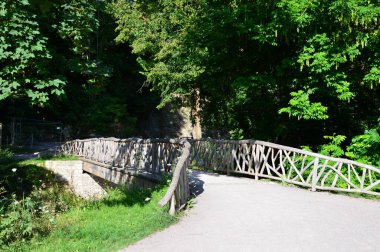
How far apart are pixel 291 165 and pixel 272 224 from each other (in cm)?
472

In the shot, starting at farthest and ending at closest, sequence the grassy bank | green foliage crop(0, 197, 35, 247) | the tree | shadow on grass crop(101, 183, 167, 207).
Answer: the tree, shadow on grass crop(101, 183, 167, 207), green foliage crop(0, 197, 35, 247), the grassy bank

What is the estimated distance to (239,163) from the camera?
1380cm

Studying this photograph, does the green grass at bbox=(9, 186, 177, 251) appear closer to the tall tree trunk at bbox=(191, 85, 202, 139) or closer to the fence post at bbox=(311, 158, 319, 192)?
the fence post at bbox=(311, 158, 319, 192)

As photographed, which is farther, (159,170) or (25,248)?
(159,170)

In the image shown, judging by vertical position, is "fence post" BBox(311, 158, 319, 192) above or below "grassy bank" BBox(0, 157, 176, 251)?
above

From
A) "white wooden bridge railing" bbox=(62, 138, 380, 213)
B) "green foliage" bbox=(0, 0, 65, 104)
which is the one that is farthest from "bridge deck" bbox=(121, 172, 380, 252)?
"green foliage" bbox=(0, 0, 65, 104)

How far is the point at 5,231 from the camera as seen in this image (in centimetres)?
643

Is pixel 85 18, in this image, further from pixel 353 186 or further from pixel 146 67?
pixel 146 67

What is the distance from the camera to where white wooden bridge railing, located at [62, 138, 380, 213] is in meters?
9.18

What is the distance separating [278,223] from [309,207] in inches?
65.3

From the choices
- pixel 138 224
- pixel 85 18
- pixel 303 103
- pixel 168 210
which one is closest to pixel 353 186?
pixel 303 103

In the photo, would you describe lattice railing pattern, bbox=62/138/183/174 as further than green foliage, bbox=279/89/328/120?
No

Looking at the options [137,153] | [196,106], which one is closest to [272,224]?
[137,153]

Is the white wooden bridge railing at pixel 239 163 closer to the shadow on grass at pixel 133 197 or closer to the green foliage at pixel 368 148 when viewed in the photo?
the shadow on grass at pixel 133 197
